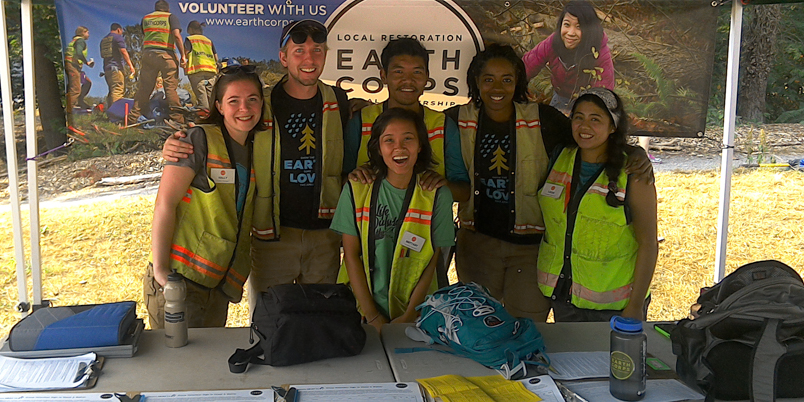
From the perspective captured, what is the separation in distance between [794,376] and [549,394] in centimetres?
67

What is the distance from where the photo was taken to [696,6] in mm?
3709

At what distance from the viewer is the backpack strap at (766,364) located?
173 centimetres

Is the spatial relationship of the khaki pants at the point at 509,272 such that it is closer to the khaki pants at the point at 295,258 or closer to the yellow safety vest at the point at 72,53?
the khaki pants at the point at 295,258

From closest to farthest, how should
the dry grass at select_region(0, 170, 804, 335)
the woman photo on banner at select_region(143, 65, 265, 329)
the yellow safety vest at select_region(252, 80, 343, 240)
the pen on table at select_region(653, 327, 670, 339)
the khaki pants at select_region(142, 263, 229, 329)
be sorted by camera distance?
→ the pen on table at select_region(653, 327, 670, 339)
the woman photo on banner at select_region(143, 65, 265, 329)
the khaki pants at select_region(142, 263, 229, 329)
the yellow safety vest at select_region(252, 80, 343, 240)
the dry grass at select_region(0, 170, 804, 335)

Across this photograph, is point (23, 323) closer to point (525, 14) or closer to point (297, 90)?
point (297, 90)

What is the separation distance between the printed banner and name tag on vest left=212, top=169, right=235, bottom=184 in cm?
93

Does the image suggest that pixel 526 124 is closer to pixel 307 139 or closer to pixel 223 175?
pixel 307 139

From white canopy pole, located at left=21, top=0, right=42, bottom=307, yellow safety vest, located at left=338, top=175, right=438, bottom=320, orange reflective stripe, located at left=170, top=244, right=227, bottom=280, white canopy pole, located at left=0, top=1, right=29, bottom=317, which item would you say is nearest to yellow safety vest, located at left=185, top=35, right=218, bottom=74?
white canopy pole, located at left=21, top=0, right=42, bottom=307

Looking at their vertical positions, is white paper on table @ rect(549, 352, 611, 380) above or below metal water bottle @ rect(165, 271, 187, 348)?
below

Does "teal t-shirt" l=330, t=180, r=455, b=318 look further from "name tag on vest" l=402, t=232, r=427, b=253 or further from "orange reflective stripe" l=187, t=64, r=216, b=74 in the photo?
"orange reflective stripe" l=187, t=64, r=216, b=74

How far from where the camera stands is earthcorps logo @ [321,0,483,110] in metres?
3.68

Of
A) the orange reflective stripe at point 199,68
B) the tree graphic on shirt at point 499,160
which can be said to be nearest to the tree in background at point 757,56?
the tree graphic on shirt at point 499,160

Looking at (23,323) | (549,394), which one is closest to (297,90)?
(23,323)

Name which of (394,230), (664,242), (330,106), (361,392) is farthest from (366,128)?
(664,242)
